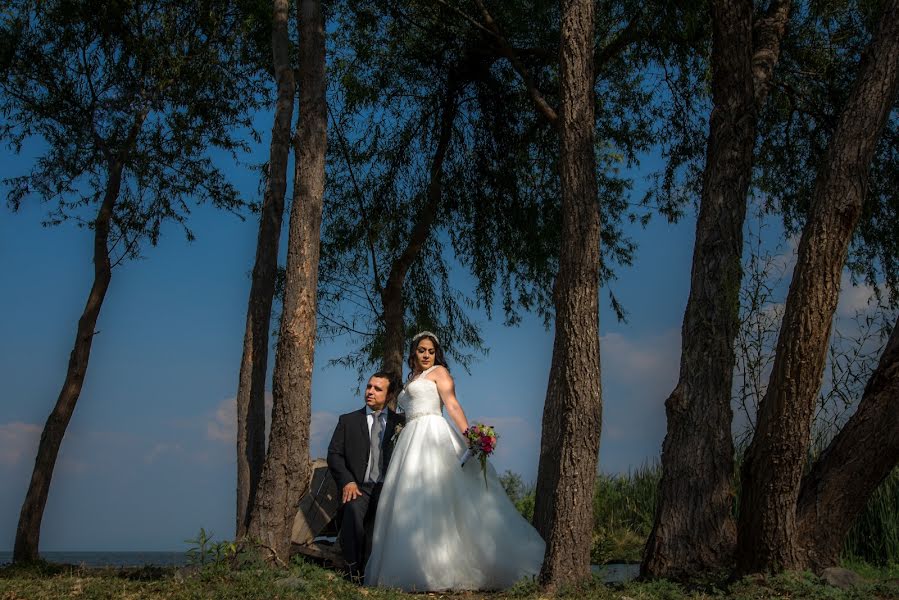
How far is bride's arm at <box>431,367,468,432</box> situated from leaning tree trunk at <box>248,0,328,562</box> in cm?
129

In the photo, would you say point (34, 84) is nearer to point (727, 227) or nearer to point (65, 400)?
point (65, 400)

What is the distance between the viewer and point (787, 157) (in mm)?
13555

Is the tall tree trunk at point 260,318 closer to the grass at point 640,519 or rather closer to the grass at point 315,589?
the grass at point 315,589

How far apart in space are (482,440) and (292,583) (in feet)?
7.14

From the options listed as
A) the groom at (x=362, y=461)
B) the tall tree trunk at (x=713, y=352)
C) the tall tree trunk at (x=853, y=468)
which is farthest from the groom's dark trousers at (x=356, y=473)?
the tall tree trunk at (x=853, y=468)

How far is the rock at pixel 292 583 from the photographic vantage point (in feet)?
24.1

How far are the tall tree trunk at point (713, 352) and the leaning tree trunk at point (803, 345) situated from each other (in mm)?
490

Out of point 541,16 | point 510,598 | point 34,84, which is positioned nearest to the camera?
point 510,598

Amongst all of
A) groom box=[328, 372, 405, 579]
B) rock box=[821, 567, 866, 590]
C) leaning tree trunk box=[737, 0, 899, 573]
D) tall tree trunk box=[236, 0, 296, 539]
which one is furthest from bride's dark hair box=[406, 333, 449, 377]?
rock box=[821, 567, 866, 590]

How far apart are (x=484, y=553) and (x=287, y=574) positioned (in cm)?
180

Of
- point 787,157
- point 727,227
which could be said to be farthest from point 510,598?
point 787,157

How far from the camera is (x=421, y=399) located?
8.94m

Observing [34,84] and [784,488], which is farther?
[34,84]

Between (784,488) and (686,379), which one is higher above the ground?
(686,379)
